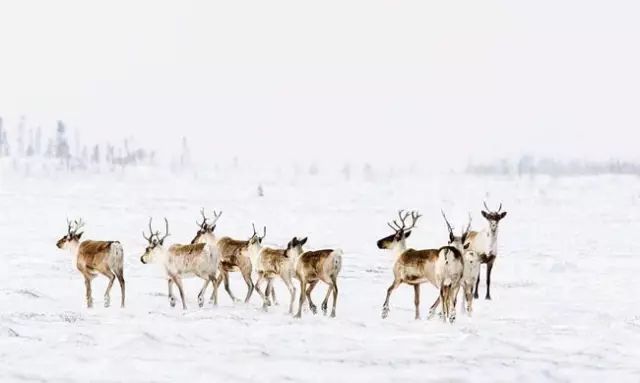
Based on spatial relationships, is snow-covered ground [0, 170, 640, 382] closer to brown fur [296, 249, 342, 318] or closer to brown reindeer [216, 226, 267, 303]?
brown fur [296, 249, 342, 318]

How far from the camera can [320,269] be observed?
45.5 ft

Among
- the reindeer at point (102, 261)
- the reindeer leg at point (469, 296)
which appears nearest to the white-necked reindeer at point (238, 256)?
the reindeer at point (102, 261)

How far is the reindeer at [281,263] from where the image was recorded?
14.5 metres

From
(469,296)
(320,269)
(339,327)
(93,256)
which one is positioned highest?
(93,256)

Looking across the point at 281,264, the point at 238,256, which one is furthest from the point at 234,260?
the point at 281,264

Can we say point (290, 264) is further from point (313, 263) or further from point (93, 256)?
point (93, 256)

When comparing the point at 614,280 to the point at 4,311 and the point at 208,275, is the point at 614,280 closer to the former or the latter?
the point at 208,275

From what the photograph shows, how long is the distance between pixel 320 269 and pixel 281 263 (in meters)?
1.03

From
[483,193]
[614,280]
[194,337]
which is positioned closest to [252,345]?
[194,337]

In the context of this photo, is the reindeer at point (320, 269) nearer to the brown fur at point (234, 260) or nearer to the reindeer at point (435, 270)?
the reindeer at point (435, 270)

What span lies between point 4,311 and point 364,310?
645 centimetres

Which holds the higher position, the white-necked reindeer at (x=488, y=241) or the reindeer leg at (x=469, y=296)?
the white-necked reindeer at (x=488, y=241)

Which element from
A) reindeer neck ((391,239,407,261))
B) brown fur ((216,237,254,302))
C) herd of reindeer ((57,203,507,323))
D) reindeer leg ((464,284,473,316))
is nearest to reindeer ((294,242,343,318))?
herd of reindeer ((57,203,507,323))

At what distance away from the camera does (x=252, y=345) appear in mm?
10570
